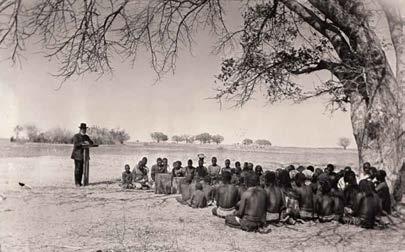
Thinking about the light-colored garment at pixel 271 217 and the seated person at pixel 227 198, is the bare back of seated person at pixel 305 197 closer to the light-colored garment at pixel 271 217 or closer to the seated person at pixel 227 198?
the light-colored garment at pixel 271 217

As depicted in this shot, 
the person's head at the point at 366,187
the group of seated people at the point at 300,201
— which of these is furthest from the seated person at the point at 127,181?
the person's head at the point at 366,187

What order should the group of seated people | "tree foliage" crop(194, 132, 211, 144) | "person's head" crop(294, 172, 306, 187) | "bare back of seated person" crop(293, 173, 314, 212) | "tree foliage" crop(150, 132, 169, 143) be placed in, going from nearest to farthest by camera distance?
the group of seated people
"bare back of seated person" crop(293, 173, 314, 212)
"person's head" crop(294, 172, 306, 187)
"tree foliage" crop(150, 132, 169, 143)
"tree foliage" crop(194, 132, 211, 144)

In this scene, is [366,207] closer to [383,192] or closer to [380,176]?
[383,192]

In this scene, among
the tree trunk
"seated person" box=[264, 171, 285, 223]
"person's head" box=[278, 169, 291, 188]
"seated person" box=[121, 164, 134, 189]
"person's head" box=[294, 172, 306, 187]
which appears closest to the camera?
"seated person" box=[264, 171, 285, 223]

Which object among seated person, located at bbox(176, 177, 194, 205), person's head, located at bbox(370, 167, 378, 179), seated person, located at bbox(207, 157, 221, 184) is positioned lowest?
seated person, located at bbox(176, 177, 194, 205)

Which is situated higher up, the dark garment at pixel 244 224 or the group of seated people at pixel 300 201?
the group of seated people at pixel 300 201

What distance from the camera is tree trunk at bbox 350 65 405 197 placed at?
32.8ft

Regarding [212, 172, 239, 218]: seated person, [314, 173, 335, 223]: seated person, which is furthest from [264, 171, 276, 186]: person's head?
[314, 173, 335, 223]: seated person

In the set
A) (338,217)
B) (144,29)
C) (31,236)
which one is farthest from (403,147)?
(31,236)

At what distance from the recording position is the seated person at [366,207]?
27.4 ft

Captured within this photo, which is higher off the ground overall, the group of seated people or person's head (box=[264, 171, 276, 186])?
person's head (box=[264, 171, 276, 186])

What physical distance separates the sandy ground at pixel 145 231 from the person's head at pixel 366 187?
69 cm

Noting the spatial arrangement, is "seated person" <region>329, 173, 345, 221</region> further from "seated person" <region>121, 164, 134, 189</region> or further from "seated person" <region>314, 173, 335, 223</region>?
"seated person" <region>121, 164, 134, 189</region>

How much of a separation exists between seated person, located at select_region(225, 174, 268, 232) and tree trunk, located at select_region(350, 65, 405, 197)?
3.75 metres
